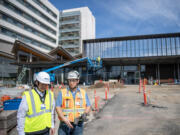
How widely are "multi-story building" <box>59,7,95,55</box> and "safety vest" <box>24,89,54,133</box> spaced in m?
54.0

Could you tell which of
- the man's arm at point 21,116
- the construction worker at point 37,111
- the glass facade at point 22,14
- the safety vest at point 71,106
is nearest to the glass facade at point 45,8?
the glass facade at point 22,14

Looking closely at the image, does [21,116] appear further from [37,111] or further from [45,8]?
[45,8]

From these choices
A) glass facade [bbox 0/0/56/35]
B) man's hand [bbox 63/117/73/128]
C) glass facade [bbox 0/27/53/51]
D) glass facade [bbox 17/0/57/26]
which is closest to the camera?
man's hand [bbox 63/117/73/128]

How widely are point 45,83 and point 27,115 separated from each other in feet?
1.94

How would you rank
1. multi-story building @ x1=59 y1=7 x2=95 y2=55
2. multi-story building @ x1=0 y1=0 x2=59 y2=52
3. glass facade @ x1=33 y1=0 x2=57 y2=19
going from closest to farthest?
multi-story building @ x1=0 y1=0 x2=59 y2=52
glass facade @ x1=33 y1=0 x2=57 y2=19
multi-story building @ x1=59 y1=7 x2=95 y2=55

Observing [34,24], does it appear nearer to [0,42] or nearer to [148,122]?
[0,42]

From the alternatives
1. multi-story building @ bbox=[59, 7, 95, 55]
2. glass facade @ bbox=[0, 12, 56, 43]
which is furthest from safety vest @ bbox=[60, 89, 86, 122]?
multi-story building @ bbox=[59, 7, 95, 55]

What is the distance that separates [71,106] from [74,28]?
59152 millimetres

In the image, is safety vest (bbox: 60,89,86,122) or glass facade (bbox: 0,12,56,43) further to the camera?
glass facade (bbox: 0,12,56,43)

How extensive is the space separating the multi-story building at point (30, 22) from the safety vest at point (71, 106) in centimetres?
3785

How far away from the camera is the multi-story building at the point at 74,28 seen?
5681 centimetres

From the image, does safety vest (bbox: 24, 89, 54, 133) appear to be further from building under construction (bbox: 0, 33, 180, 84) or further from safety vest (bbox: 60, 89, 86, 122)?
building under construction (bbox: 0, 33, 180, 84)

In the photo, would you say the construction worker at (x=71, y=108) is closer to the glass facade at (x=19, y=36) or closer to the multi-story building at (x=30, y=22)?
the multi-story building at (x=30, y=22)

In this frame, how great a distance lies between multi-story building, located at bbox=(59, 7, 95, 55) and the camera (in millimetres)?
56812
